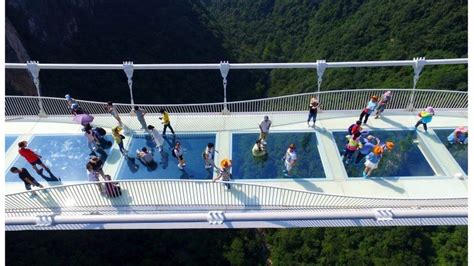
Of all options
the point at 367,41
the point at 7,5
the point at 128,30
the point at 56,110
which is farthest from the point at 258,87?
the point at 56,110

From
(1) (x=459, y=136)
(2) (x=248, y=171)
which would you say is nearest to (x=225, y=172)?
(2) (x=248, y=171)

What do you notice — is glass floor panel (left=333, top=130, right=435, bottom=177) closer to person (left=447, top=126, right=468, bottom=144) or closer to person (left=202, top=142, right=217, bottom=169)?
person (left=447, top=126, right=468, bottom=144)

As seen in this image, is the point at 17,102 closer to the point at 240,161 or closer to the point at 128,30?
the point at 240,161

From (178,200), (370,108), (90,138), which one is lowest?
(178,200)

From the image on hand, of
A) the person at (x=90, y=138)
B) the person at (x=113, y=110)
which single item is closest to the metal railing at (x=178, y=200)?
the person at (x=90, y=138)

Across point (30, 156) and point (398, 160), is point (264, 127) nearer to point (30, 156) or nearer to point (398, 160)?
point (398, 160)

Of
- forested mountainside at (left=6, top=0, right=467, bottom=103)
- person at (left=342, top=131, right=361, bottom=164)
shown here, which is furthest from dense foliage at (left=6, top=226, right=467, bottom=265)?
person at (left=342, top=131, right=361, bottom=164)

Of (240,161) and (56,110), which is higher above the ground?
(56,110)
